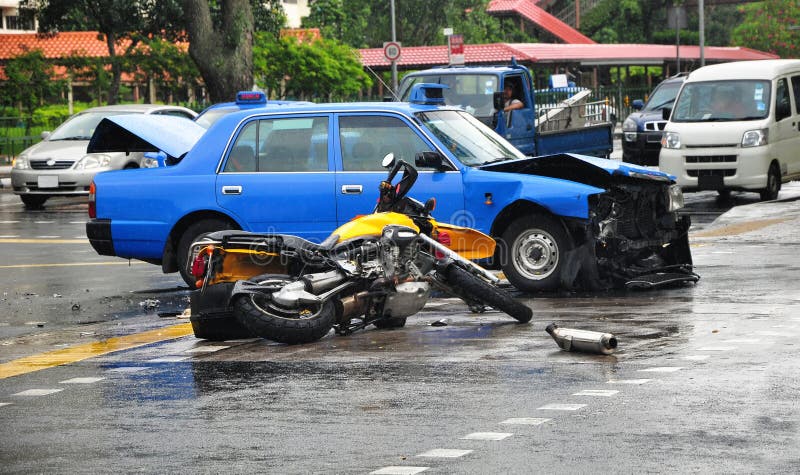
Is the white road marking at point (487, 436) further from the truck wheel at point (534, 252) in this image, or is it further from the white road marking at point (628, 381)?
the truck wheel at point (534, 252)

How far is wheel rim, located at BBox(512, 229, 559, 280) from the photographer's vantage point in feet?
41.1

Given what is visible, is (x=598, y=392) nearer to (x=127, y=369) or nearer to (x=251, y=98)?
(x=127, y=369)

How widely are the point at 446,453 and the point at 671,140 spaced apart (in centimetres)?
1620

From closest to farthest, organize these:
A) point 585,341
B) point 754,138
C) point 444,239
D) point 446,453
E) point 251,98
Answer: point 446,453 < point 585,341 < point 444,239 < point 251,98 < point 754,138

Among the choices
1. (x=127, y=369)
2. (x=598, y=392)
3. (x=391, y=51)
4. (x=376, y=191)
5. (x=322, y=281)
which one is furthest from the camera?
(x=391, y=51)

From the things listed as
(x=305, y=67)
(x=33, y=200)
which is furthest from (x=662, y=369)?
(x=305, y=67)

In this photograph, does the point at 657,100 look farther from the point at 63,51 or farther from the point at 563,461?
the point at 63,51

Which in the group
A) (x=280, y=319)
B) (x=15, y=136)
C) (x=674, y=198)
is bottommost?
(x=280, y=319)

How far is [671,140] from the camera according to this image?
22.3 m

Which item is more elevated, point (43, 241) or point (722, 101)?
point (722, 101)

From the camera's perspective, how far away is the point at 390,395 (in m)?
8.23

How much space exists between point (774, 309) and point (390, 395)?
13.4 feet

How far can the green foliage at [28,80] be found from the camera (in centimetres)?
4978

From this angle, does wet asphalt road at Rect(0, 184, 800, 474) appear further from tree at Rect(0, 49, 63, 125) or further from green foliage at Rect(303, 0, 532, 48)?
green foliage at Rect(303, 0, 532, 48)
